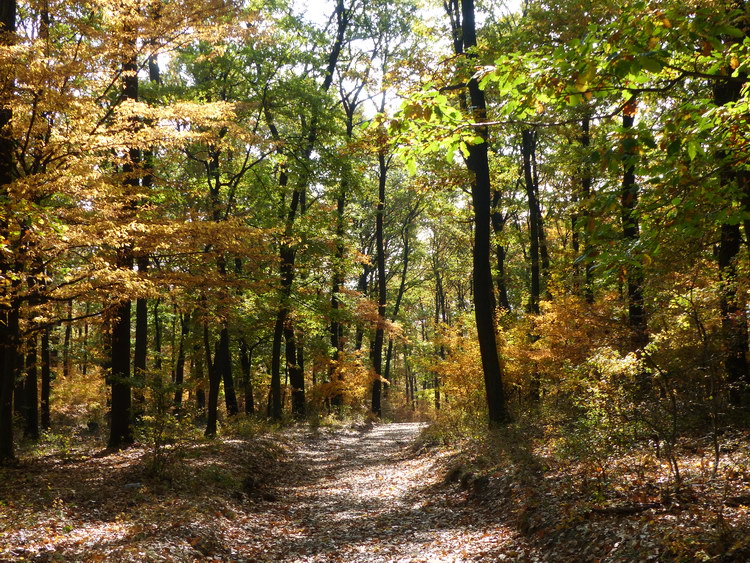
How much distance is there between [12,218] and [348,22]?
1858 centimetres

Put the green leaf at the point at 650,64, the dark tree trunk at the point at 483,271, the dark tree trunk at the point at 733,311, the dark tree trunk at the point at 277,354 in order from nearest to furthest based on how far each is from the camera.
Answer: the green leaf at the point at 650,64 < the dark tree trunk at the point at 733,311 < the dark tree trunk at the point at 483,271 < the dark tree trunk at the point at 277,354

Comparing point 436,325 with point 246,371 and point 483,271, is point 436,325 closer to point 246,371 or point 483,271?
point 483,271

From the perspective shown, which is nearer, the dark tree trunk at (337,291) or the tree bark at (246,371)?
the dark tree trunk at (337,291)

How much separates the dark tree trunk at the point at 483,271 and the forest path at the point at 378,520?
210 centimetres

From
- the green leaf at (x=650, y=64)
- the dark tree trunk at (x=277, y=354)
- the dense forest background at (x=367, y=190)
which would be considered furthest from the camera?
the dark tree trunk at (x=277, y=354)

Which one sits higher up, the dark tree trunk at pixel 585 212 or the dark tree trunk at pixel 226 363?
the dark tree trunk at pixel 585 212

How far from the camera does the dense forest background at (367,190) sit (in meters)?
3.81

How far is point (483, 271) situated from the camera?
11.8m

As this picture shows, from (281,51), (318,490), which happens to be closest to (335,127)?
(281,51)

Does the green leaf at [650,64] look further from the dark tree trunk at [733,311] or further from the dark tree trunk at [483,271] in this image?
the dark tree trunk at [483,271]

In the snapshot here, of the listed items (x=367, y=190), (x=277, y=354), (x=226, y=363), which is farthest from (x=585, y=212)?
(x=367, y=190)

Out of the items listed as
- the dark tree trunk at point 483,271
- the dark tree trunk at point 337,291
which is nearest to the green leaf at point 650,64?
the dark tree trunk at point 483,271

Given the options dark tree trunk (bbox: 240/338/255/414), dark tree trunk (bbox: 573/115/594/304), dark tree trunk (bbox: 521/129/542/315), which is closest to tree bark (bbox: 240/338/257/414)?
dark tree trunk (bbox: 240/338/255/414)

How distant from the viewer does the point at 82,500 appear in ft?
23.3
